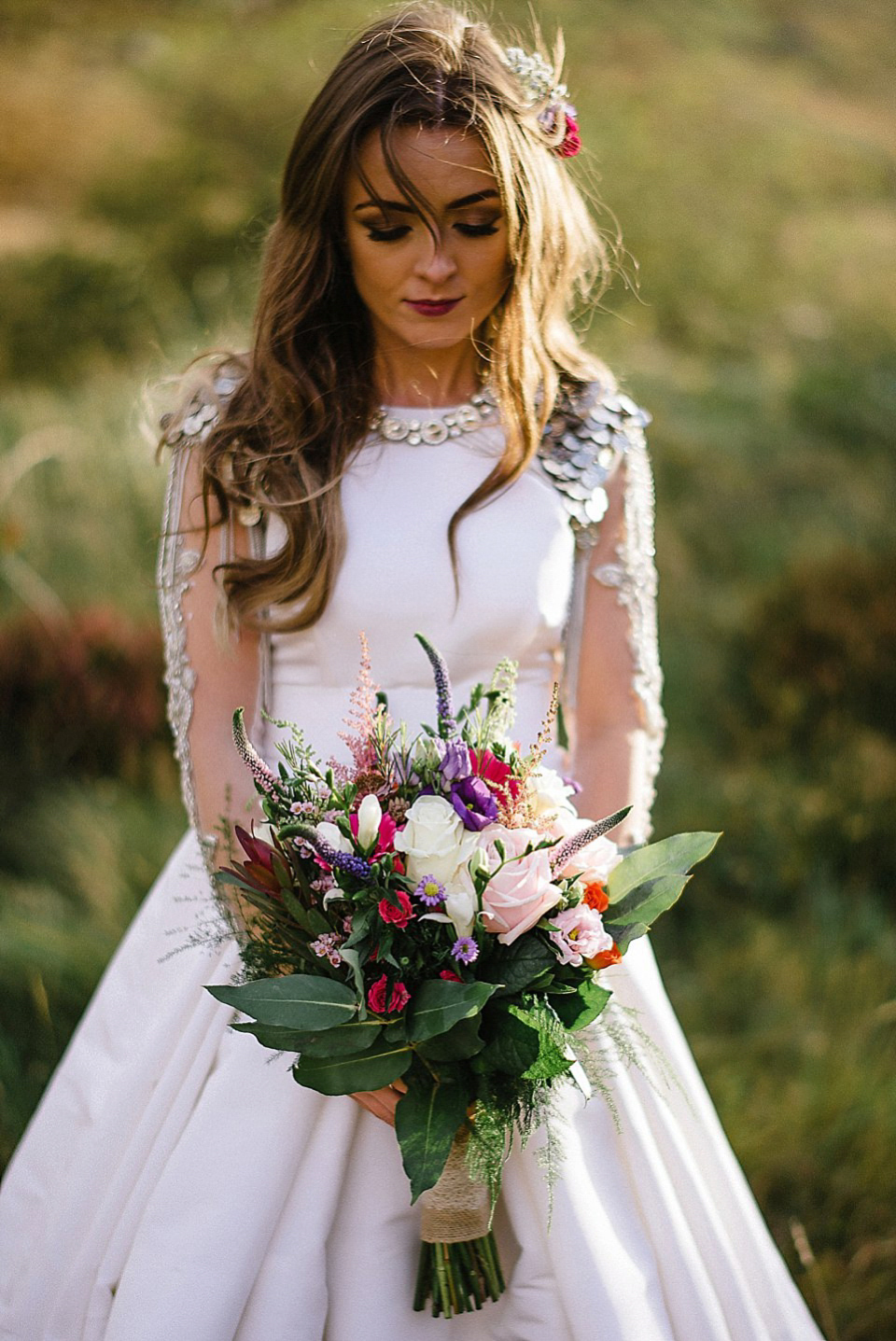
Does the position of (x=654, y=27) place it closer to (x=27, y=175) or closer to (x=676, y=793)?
(x=27, y=175)

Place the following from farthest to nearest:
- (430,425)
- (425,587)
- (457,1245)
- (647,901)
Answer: (430,425) < (425,587) < (457,1245) < (647,901)

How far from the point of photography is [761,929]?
14.0ft

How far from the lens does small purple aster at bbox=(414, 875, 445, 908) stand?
1.55 meters

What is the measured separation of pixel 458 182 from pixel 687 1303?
183 cm

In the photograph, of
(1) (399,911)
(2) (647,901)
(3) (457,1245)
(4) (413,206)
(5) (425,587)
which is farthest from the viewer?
(5) (425,587)

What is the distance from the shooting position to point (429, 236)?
2.12m

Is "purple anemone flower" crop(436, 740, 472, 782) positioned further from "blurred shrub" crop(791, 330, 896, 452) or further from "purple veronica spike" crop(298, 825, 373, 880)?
"blurred shrub" crop(791, 330, 896, 452)

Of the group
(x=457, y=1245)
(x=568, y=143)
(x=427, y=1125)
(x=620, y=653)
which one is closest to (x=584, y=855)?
(x=427, y=1125)

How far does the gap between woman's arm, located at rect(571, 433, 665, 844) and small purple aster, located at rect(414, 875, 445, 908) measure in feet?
2.73

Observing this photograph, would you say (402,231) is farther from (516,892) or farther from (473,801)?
(516,892)

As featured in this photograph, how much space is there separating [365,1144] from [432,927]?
1.81 ft

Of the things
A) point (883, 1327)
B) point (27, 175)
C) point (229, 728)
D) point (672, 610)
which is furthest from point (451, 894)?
point (27, 175)

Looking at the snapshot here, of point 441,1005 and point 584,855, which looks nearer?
point 441,1005

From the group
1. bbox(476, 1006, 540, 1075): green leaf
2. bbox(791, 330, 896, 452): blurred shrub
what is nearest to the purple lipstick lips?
bbox(476, 1006, 540, 1075): green leaf
